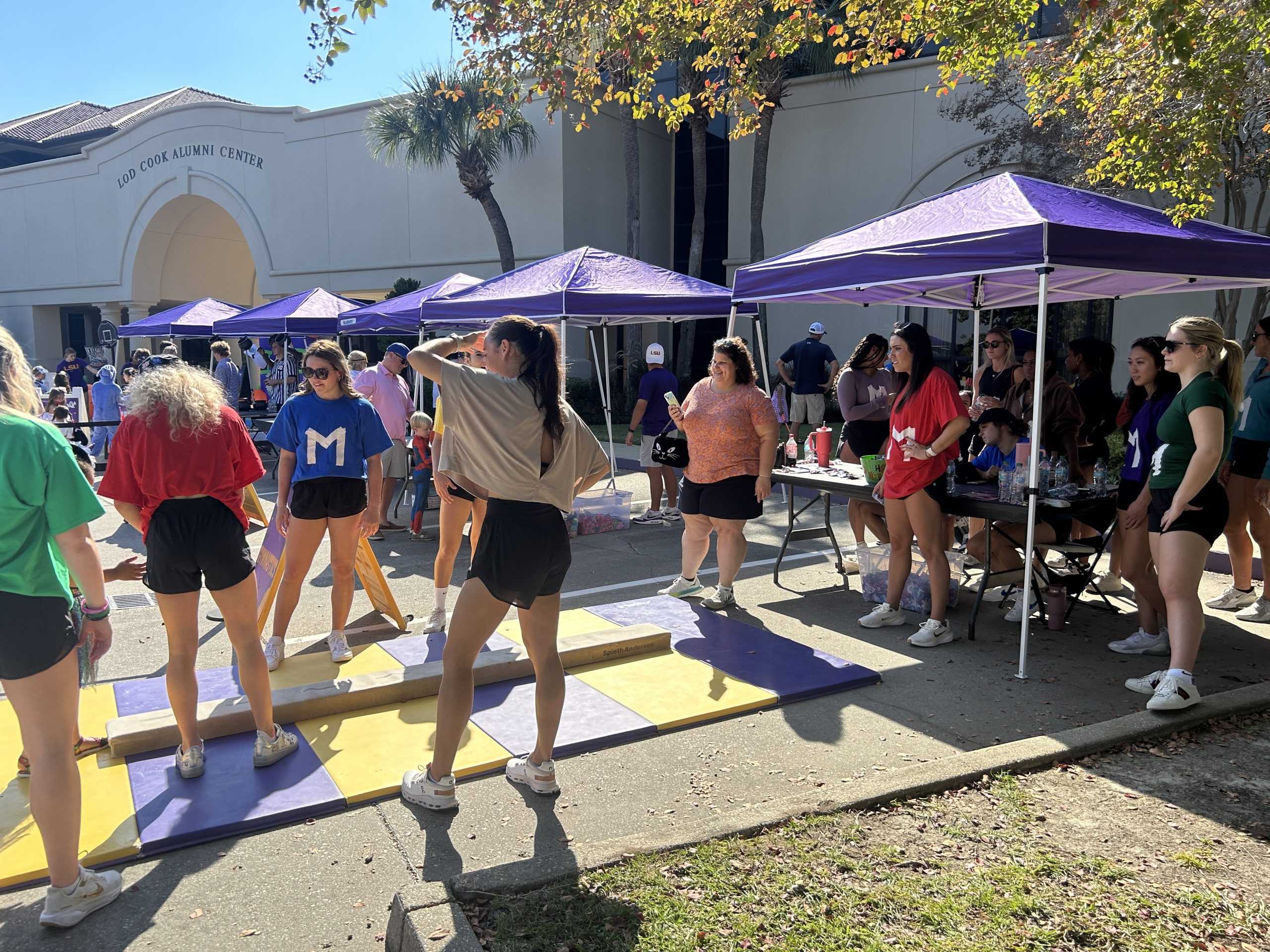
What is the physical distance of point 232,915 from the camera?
121 inches

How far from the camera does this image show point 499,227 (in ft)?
74.2

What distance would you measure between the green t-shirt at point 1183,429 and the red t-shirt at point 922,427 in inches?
42.5

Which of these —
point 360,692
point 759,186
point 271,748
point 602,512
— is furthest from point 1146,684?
point 759,186

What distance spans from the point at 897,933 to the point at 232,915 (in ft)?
6.93

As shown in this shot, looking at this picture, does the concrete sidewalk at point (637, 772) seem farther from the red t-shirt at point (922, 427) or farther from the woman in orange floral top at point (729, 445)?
the red t-shirt at point (922, 427)

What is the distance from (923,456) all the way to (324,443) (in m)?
3.39

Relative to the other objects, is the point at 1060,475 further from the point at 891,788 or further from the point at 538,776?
the point at 538,776

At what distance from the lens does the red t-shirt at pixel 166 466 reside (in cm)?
364

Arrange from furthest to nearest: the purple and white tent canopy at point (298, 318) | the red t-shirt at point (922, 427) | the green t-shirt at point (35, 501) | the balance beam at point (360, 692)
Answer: the purple and white tent canopy at point (298, 318), the red t-shirt at point (922, 427), the balance beam at point (360, 692), the green t-shirt at point (35, 501)

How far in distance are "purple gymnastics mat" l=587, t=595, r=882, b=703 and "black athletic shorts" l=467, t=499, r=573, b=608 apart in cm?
197

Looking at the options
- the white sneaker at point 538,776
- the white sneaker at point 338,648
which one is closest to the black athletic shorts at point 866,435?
the white sneaker at point 338,648

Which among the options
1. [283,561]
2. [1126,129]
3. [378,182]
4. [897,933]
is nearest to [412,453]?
[283,561]

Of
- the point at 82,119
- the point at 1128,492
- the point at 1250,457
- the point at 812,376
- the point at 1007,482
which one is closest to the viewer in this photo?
the point at 1128,492

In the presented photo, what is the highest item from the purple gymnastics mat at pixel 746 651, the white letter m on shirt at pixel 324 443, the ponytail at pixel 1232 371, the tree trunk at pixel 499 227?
the tree trunk at pixel 499 227
